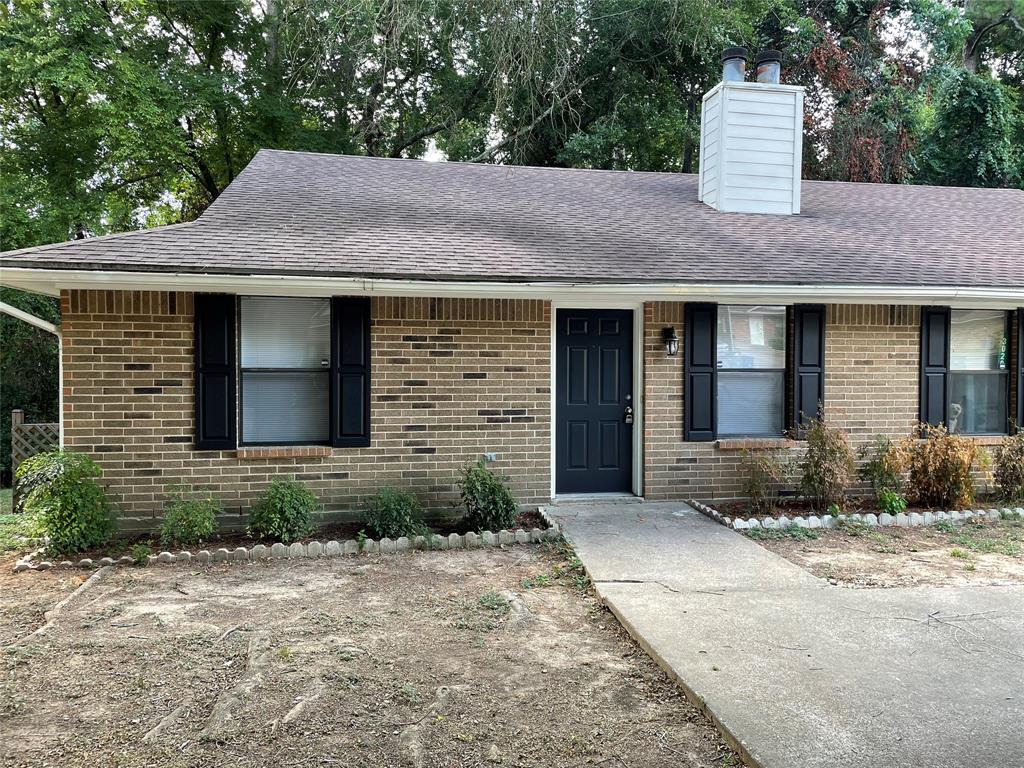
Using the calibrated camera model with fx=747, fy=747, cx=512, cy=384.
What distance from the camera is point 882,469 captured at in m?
7.73

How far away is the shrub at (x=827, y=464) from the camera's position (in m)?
7.42

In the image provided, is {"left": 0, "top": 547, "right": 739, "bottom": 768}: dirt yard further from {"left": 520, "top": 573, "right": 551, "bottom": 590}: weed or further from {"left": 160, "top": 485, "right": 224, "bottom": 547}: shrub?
{"left": 160, "top": 485, "right": 224, "bottom": 547}: shrub

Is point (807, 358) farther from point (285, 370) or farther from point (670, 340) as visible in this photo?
point (285, 370)

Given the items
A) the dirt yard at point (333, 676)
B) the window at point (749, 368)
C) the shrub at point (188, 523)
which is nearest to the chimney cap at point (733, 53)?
the window at point (749, 368)

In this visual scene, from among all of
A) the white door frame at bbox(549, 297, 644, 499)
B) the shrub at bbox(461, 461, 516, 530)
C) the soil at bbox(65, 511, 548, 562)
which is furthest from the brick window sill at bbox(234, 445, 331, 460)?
the white door frame at bbox(549, 297, 644, 499)

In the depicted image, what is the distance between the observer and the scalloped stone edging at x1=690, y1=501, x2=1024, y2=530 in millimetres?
7160

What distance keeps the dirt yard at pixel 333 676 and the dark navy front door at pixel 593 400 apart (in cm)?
236

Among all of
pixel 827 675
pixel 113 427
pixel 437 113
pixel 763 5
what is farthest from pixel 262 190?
pixel 763 5

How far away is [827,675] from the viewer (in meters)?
3.84

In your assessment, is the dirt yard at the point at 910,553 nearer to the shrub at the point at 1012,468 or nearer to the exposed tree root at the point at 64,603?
the shrub at the point at 1012,468

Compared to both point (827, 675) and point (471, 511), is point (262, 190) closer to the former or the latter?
point (471, 511)

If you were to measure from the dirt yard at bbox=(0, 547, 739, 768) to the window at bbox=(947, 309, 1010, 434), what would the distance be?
5.79 meters

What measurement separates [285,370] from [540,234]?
320 cm

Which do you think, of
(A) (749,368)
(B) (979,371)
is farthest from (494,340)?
(B) (979,371)
